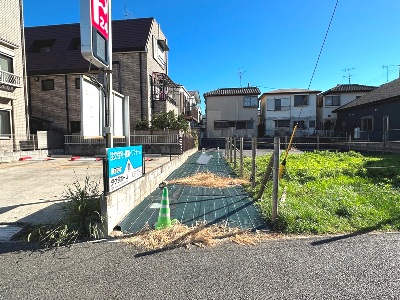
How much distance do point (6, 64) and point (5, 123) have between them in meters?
3.75

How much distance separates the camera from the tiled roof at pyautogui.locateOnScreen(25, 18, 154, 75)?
889 inches

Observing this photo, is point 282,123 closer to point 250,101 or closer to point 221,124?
point 250,101

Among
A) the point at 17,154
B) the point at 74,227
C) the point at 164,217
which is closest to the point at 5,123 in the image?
the point at 17,154

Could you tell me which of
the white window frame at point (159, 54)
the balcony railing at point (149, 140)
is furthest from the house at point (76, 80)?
the balcony railing at point (149, 140)

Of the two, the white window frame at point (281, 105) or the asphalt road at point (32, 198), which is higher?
the white window frame at point (281, 105)

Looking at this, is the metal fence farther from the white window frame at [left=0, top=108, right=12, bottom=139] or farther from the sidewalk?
the sidewalk

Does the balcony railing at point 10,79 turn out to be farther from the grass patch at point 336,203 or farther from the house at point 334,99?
the house at point 334,99

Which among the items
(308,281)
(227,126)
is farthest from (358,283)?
(227,126)

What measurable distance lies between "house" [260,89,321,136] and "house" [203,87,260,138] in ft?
7.00

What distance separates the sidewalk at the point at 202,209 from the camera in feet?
15.0

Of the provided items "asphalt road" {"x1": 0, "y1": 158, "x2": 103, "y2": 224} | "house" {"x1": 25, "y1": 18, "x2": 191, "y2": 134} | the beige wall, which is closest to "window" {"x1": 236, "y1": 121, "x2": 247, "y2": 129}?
the beige wall

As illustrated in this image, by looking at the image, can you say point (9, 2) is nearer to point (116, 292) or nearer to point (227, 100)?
point (116, 292)

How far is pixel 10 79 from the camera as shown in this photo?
Result: 16375 millimetres

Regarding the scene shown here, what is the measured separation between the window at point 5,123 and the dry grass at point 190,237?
16.7 meters
